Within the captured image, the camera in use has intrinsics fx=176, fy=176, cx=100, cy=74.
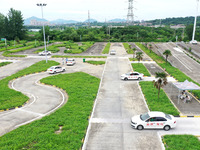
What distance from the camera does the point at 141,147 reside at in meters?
11.7

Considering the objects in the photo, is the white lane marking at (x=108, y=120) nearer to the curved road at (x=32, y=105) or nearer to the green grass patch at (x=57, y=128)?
the green grass patch at (x=57, y=128)

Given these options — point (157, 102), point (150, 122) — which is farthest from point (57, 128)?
point (157, 102)

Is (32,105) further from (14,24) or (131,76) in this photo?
(14,24)

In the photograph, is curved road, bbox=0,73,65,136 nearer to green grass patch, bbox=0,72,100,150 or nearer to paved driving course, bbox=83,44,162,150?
green grass patch, bbox=0,72,100,150

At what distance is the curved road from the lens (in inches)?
586

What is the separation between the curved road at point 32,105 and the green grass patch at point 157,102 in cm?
938

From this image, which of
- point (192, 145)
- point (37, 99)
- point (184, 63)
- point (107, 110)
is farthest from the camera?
point (184, 63)

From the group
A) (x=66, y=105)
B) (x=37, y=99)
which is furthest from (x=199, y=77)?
(x=37, y=99)

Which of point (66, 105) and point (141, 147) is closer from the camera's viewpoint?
point (141, 147)

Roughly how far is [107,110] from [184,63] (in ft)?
94.8

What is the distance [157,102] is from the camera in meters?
18.5

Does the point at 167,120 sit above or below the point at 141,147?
above

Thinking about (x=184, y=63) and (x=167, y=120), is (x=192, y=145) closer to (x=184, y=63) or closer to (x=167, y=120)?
(x=167, y=120)

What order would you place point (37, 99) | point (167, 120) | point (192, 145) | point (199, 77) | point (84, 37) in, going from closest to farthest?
point (192, 145) < point (167, 120) < point (37, 99) < point (199, 77) < point (84, 37)
